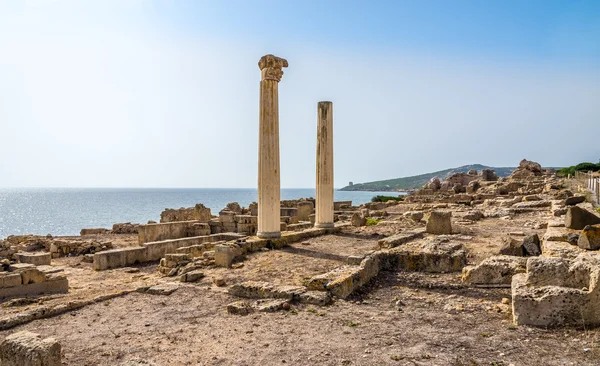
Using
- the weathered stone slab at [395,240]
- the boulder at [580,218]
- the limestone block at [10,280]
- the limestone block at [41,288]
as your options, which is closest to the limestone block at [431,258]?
the weathered stone slab at [395,240]

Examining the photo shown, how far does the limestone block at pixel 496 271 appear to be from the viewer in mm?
7023

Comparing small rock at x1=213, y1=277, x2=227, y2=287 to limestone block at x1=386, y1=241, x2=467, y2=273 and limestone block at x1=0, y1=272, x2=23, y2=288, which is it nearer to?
limestone block at x1=386, y1=241, x2=467, y2=273

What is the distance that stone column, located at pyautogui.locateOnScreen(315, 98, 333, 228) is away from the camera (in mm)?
16344

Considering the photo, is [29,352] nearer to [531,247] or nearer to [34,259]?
[531,247]

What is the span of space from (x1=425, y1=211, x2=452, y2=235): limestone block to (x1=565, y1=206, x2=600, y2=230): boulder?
445cm

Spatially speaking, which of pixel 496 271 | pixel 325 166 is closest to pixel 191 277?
pixel 496 271

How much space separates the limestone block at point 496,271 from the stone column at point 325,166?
9097mm

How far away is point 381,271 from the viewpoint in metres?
8.95

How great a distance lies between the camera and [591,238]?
6.30 m

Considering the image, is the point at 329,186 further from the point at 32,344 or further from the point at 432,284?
the point at 32,344

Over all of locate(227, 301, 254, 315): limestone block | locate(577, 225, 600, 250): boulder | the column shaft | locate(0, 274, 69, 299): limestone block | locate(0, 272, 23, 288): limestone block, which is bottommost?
locate(0, 274, 69, 299): limestone block

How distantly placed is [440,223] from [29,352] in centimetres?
1084

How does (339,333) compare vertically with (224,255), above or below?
below

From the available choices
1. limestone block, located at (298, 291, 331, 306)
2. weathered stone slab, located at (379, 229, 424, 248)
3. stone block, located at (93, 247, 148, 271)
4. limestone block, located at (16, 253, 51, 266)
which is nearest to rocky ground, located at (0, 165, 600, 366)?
limestone block, located at (298, 291, 331, 306)
